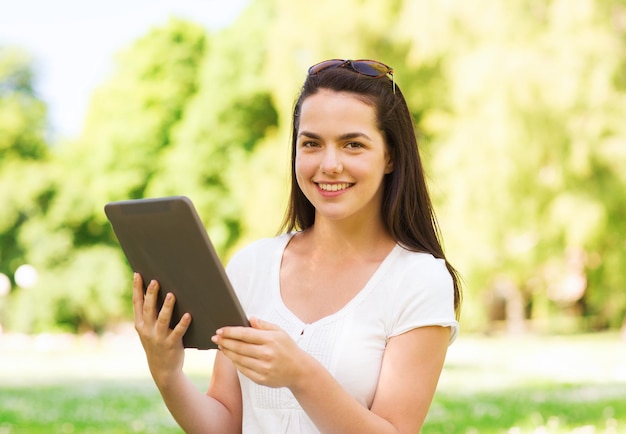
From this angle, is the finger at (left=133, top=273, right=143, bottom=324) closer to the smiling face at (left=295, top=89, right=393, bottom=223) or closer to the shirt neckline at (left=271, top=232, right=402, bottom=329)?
the shirt neckline at (left=271, top=232, right=402, bottom=329)

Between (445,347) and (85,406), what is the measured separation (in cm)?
805

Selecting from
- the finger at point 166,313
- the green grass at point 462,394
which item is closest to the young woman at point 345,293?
the finger at point 166,313

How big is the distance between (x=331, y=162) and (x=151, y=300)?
1.75 ft

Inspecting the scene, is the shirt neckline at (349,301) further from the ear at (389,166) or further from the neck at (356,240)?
Answer: the ear at (389,166)

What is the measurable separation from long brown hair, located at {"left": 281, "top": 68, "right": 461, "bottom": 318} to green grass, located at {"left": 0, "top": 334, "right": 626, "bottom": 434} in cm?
508

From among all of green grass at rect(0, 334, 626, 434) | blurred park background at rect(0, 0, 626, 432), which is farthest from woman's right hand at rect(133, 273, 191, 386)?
blurred park background at rect(0, 0, 626, 432)

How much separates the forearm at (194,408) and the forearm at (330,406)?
428 millimetres

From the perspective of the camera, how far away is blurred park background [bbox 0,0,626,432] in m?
16.9

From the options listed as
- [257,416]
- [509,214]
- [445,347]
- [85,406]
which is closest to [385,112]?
[445,347]

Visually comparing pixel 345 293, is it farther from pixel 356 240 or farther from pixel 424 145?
pixel 424 145

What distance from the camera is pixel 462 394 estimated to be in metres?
10.6

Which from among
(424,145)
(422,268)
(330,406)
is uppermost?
(424,145)

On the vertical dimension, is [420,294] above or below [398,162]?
below

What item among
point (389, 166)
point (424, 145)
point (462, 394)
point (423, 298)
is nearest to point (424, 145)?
point (424, 145)
